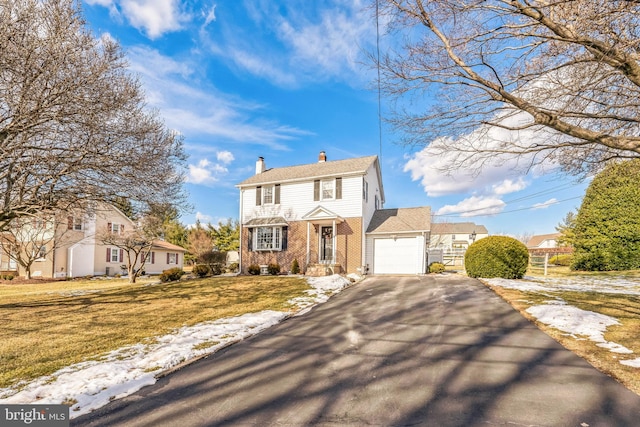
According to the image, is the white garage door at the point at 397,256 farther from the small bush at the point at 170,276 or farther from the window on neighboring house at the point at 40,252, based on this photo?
the window on neighboring house at the point at 40,252

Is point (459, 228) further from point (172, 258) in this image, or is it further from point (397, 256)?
point (172, 258)

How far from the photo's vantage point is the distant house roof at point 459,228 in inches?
2328

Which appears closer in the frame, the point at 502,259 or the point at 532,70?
the point at 532,70

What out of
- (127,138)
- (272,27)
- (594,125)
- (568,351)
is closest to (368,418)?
(568,351)

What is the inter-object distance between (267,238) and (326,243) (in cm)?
376

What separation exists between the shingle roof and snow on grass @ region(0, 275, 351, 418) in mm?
12607

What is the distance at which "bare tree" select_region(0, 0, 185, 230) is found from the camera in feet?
21.5

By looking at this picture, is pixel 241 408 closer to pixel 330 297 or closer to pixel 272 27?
pixel 330 297

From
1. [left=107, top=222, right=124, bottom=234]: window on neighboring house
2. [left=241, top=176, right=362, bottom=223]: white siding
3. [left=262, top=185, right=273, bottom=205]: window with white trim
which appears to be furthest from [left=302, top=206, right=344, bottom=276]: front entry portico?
[left=107, top=222, right=124, bottom=234]: window on neighboring house

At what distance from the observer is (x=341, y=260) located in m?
17.8

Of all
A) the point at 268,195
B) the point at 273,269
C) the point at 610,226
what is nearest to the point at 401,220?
the point at 273,269

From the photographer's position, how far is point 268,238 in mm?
19531

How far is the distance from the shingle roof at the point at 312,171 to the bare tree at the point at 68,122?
10.2 metres

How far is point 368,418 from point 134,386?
2.78 metres
